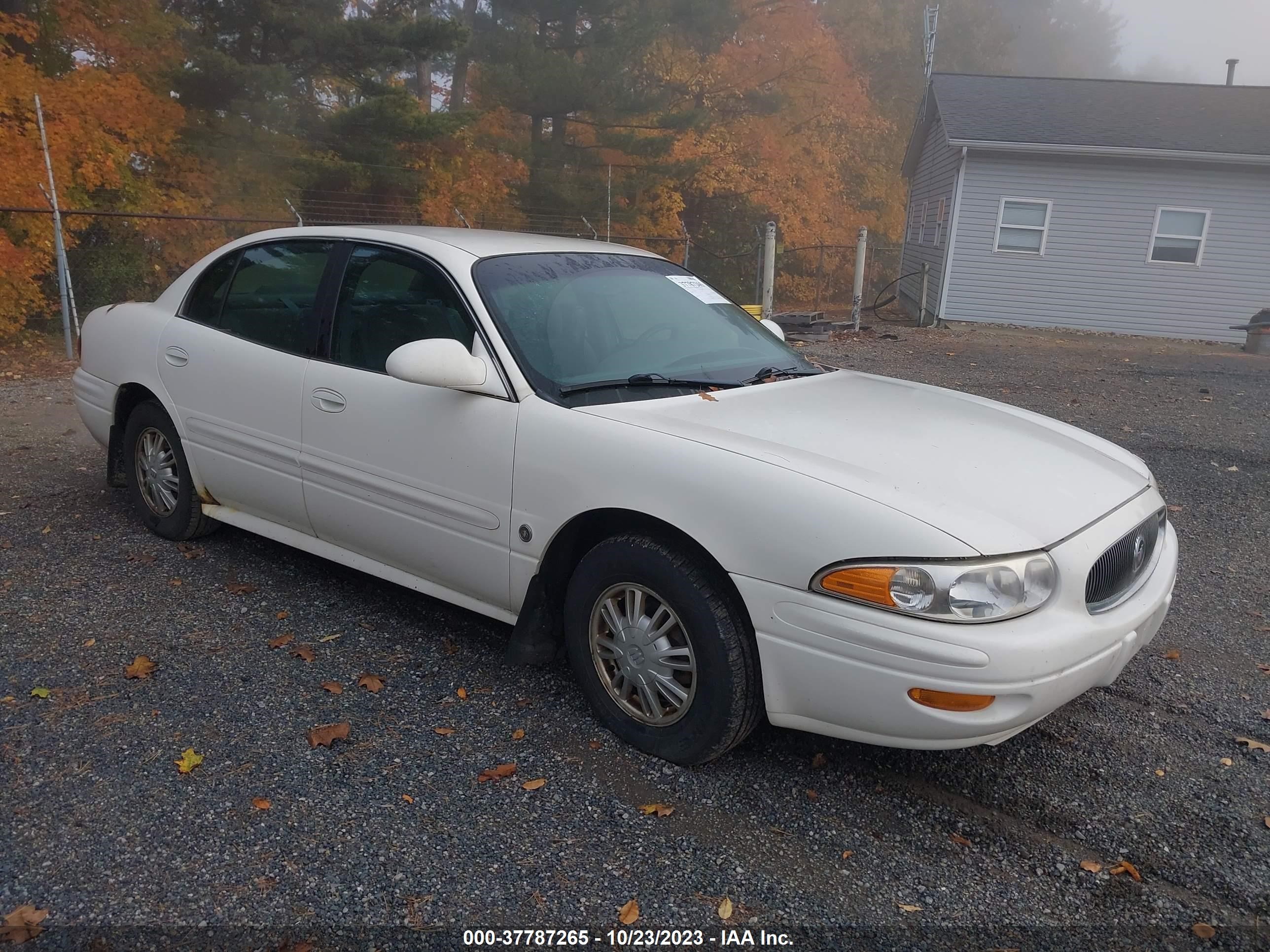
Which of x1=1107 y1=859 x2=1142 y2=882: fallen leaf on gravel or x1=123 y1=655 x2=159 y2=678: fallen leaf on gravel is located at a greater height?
x1=1107 y1=859 x2=1142 y2=882: fallen leaf on gravel

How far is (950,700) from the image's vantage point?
2.46m

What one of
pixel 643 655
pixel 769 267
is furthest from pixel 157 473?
pixel 769 267

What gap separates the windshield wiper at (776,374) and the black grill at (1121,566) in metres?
1.36

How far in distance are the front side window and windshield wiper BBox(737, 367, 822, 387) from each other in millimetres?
1034

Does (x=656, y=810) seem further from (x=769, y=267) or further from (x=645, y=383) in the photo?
(x=769, y=267)

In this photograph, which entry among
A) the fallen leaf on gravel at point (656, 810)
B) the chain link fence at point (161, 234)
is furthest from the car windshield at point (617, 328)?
the chain link fence at point (161, 234)

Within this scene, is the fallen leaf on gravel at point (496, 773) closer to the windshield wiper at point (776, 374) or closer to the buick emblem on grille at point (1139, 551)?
the windshield wiper at point (776, 374)

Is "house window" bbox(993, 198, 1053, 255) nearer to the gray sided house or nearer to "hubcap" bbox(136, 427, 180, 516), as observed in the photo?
the gray sided house

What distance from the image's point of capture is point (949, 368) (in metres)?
12.3

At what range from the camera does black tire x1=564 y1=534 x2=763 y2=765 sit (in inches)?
108

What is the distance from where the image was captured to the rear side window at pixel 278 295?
397cm

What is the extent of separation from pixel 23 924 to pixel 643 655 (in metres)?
1.71

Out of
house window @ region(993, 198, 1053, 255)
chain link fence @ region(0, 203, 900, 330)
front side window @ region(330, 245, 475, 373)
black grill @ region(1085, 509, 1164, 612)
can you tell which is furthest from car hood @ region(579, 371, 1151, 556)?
house window @ region(993, 198, 1053, 255)

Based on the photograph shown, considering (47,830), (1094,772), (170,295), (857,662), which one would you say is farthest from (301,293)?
(1094,772)
